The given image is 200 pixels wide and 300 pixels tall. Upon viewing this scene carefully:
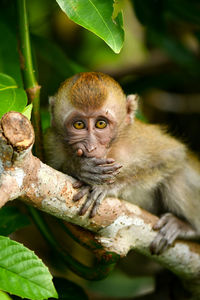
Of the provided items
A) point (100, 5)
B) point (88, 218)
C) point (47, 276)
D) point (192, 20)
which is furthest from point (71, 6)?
point (192, 20)

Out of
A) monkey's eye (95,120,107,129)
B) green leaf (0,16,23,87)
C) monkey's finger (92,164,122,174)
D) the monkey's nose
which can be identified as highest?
green leaf (0,16,23,87)

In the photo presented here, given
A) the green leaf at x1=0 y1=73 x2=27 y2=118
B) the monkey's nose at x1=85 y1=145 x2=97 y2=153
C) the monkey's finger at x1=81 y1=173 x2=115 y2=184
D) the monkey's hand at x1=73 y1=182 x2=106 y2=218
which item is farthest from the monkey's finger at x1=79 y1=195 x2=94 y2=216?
the green leaf at x1=0 y1=73 x2=27 y2=118

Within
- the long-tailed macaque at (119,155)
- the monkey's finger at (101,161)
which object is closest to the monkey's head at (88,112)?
the long-tailed macaque at (119,155)

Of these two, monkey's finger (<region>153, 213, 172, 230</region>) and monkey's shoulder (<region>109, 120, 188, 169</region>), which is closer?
monkey's finger (<region>153, 213, 172, 230</region>)

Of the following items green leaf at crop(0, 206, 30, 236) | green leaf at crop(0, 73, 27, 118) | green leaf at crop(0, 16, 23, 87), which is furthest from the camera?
green leaf at crop(0, 16, 23, 87)

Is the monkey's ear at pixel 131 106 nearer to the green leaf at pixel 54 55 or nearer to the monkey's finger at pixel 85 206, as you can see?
the green leaf at pixel 54 55

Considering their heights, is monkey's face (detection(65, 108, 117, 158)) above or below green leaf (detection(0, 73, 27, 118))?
below

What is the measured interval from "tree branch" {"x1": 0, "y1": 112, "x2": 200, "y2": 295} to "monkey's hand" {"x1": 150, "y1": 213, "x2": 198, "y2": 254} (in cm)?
5

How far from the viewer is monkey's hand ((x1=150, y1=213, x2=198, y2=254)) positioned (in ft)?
11.7

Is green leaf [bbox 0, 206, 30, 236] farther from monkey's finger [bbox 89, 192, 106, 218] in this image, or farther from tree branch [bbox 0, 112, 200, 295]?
monkey's finger [bbox 89, 192, 106, 218]

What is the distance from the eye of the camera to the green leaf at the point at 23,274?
218 centimetres

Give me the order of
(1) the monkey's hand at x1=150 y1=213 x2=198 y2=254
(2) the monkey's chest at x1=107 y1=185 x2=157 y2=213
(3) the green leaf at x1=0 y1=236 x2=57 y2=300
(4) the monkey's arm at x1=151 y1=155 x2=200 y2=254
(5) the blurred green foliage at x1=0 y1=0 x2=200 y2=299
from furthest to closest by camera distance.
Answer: (4) the monkey's arm at x1=151 y1=155 x2=200 y2=254 → (2) the monkey's chest at x1=107 y1=185 x2=157 y2=213 → (1) the monkey's hand at x1=150 y1=213 x2=198 y2=254 → (5) the blurred green foliage at x1=0 y1=0 x2=200 y2=299 → (3) the green leaf at x1=0 y1=236 x2=57 y2=300

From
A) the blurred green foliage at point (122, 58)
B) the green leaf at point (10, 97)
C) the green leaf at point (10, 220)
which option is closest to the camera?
the green leaf at point (10, 97)

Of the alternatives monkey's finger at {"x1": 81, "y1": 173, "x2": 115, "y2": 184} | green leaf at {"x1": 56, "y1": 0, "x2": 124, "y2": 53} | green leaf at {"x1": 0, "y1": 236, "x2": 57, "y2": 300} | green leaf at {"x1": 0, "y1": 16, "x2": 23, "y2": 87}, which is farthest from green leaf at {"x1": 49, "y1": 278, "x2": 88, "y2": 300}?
green leaf at {"x1": 56, "y1": 0, "x2": 124, "y2": 53}
